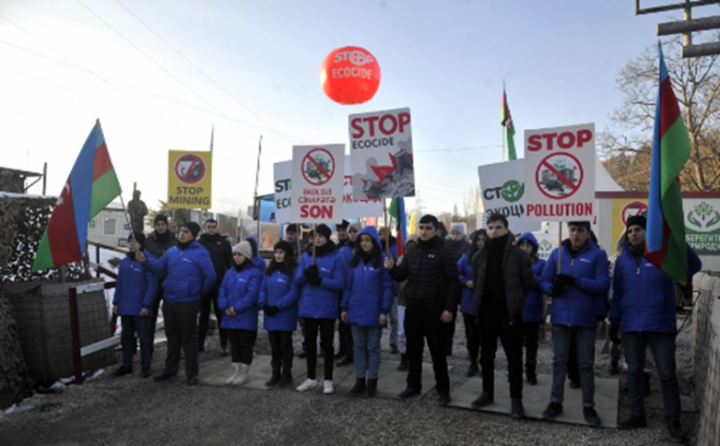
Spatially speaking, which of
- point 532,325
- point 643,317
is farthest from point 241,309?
point 643,317

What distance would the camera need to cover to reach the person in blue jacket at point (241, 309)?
7.07 m

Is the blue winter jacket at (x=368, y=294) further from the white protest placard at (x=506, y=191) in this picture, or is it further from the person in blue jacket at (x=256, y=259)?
the white protest placard at (x=506, y=191)

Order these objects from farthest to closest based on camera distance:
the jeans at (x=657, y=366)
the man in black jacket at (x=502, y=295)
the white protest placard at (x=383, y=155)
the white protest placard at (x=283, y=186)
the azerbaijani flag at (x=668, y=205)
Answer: the white protest placard at (x=283, y=186) < the white protest placard at (x=383, y=155) < the man in black jacket at (x=502, y=295) < the jeans at (x=657, y=366) < the azerbaijani flag at (x=668, y=205)

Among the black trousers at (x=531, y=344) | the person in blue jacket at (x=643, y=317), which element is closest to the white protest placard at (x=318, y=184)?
the black trousers at (x=531, y=344)

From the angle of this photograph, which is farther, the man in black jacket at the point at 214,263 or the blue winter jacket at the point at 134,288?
the man in black jacket at the point at 214,263

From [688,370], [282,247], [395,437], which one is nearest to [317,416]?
[395,437]

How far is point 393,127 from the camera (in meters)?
7.06

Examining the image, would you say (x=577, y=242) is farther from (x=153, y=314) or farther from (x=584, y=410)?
→ (x=153, y=314)

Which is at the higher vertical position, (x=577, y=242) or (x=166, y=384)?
(x=577, y=242)

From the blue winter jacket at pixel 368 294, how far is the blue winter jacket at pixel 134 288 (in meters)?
2.80

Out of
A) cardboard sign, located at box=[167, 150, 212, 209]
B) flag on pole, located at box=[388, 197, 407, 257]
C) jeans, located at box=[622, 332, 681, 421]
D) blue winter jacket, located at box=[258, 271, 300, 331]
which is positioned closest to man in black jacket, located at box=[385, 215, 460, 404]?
blue winter jacket, located at box=[258, 271, 300, 331]

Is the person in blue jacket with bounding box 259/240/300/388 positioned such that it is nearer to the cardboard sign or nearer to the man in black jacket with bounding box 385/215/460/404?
the man in black jacket with bounding box 385/215/460/404

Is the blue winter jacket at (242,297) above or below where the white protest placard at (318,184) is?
below

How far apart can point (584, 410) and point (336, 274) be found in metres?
3.08
